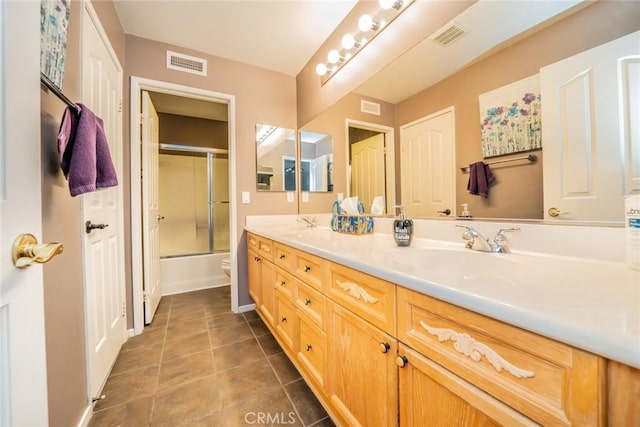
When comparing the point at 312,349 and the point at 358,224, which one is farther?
the point at 358,224

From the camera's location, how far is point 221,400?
1228 millimetres

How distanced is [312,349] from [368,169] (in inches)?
46.0

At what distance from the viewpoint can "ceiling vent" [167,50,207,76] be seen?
2.01 m

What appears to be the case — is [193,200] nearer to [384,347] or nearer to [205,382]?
[205,382]

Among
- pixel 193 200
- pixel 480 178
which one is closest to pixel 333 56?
pixel 480 178

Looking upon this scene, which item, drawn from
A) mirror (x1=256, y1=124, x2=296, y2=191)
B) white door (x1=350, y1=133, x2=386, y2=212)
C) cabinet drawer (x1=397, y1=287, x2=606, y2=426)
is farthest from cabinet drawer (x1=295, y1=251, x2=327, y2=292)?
mirror (x1=256, y1=124, x2=296, y2=191)

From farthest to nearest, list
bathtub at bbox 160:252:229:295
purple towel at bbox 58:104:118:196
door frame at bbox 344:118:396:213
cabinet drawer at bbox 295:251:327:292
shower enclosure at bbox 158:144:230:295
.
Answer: shower enclosure at bbox 158:144:230:295 < bathtub at bbox 160:252:229:295 < door frame at bbox 344:118:396:213 < cabinet drawer at bbox 295:251:327:292 < purple towel at bbox 58:104:118:196

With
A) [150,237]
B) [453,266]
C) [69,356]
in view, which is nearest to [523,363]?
[453,266]

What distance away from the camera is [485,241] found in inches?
36.7

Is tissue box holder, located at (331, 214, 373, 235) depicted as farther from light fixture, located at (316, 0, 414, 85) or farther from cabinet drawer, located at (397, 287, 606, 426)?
light fixture, located at (316, 0, 414, 85)

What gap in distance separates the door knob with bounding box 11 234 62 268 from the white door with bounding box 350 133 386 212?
1466 millimetres

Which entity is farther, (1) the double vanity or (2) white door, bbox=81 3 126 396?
(2) white door, bbox=81 3 126 396

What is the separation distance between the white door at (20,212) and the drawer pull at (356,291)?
2.56 feet

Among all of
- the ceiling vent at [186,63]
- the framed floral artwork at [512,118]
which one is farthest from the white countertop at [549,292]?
the ceiling vent at [186,63]
